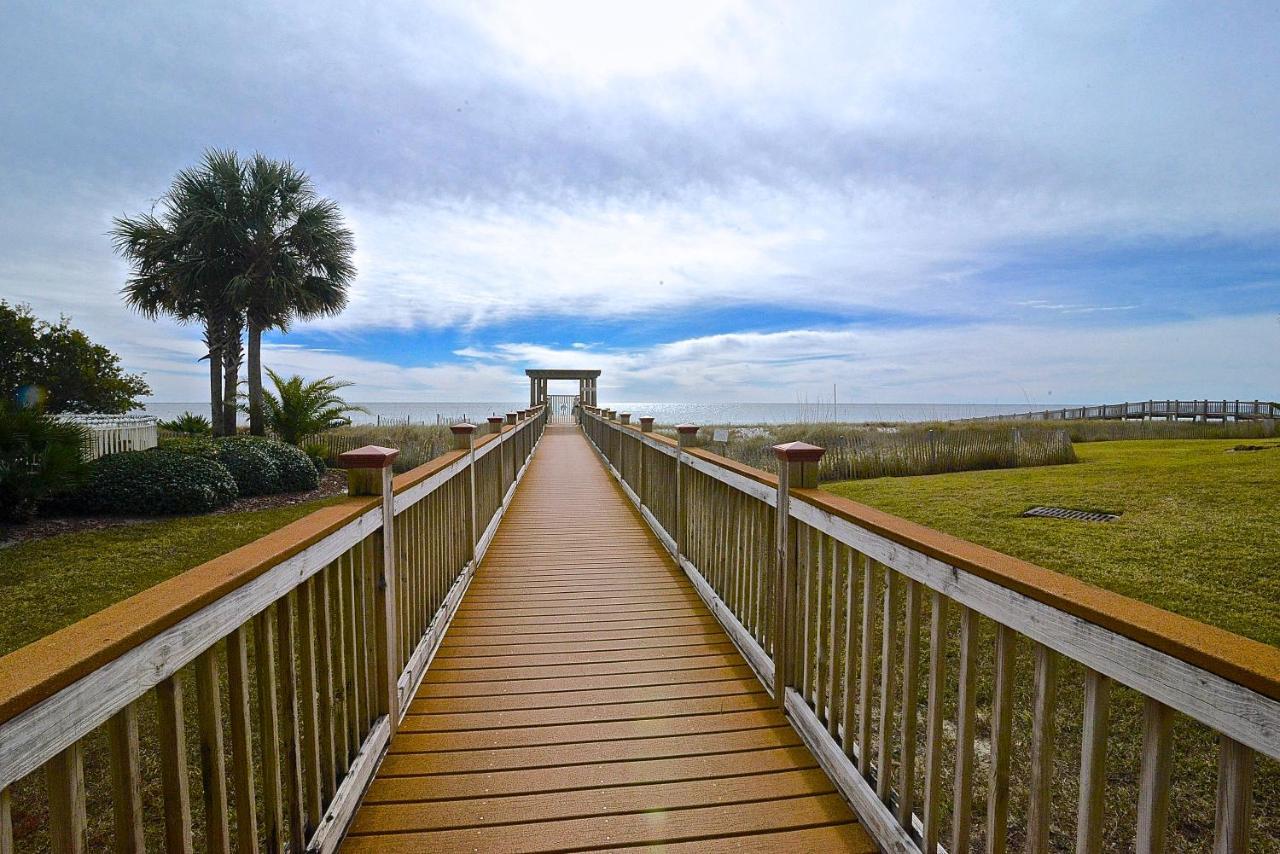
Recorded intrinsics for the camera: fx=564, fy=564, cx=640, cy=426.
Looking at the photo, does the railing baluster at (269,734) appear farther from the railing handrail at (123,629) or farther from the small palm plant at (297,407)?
the small palm plant at (297,407)

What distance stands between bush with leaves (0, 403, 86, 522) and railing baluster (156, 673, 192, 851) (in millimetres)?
9935

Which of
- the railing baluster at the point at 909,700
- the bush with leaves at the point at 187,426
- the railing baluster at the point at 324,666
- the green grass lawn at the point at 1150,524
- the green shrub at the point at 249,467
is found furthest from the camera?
the bush with leaves at the point at 187,426

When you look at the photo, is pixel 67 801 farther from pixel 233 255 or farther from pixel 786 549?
pixel 233 255

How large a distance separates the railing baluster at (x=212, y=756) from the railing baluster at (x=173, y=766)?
67 millimetres

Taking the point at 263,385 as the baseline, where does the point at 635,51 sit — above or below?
above

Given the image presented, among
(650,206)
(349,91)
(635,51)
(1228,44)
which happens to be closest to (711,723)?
(635,51)

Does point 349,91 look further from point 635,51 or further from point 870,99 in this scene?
point 870,99

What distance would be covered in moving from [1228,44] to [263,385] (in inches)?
774

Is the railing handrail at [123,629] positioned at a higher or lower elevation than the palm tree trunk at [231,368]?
lower

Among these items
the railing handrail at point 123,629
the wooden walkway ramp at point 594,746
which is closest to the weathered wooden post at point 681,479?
the wooden walkway ramp at point 594,746

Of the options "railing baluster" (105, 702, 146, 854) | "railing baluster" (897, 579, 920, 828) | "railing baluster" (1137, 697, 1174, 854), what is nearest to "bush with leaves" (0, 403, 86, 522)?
"railing baluster" (105, 702, 146, 854)

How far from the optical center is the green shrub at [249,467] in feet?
35.6

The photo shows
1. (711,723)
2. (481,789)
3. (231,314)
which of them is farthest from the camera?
(231,314)

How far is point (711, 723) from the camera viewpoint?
2539mm
